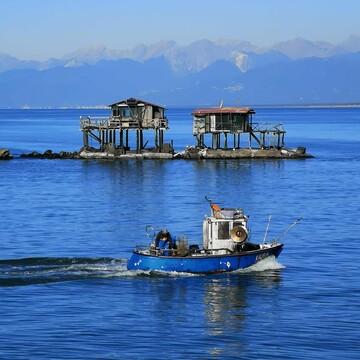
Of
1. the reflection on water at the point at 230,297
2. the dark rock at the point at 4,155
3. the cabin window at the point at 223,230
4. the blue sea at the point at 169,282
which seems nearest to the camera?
the blue sea at the point at 169,282

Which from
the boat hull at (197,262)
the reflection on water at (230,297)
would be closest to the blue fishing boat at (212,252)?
the boat hull at (197,262)

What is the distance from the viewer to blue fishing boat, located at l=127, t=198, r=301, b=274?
4325 cm

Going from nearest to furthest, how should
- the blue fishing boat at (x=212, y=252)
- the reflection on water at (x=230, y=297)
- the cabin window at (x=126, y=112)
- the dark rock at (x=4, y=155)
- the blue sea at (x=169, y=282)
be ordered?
the blue sea at (x=169, y=282), the reflection on water at (x=230, y=297), the blue fishing boat at (x=212, y=252), the cabin window at (x=126, y=112), the dark rock at (x=4, y=155)

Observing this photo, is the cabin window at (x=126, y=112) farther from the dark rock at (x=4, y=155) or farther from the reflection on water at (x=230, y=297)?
the reflection on water at (x=230, y=297)

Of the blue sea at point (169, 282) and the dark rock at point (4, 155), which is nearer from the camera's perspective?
the blue sea at point (169, 282)

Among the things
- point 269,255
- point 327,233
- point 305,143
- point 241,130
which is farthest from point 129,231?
point 305,143

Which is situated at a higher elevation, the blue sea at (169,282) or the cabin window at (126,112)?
the cabin window at (126,112)

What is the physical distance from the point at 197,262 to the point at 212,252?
109 cm

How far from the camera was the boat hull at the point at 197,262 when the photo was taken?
43125 millimetres

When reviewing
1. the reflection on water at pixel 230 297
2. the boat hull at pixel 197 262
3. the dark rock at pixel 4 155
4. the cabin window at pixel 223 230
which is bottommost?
the reflection on water at pixel 230 297

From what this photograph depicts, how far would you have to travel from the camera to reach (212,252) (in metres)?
44.1

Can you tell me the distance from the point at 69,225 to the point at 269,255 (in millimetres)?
19859

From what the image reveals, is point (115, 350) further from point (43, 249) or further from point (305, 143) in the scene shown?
point (305, 143)

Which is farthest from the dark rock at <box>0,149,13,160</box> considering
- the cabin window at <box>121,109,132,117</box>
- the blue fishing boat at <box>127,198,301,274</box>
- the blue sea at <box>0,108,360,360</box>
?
the blue fishing boat at <box>127,198,301,274</box>
